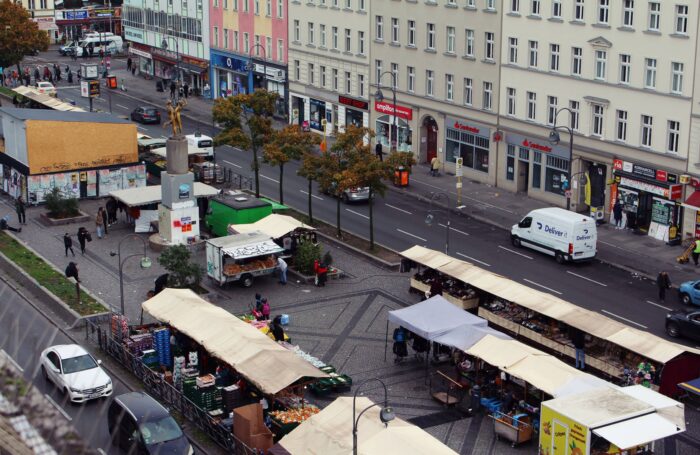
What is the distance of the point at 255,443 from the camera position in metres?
30.7

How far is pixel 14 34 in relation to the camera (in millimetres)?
100562

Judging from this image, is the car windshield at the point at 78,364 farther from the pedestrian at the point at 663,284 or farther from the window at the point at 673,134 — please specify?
the window at the point at 673,134

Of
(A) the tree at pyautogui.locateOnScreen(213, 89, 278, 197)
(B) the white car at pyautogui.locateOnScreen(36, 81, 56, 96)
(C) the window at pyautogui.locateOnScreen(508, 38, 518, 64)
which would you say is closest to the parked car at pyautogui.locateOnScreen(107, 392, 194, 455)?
(A) the tree at pyautogui.locateOnScreen(213, 89, 278, 197)

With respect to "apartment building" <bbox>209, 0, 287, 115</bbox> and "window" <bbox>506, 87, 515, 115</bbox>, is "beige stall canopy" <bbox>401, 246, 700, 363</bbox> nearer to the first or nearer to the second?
"window" <bbox>506, 87, 515, 115</bbox>

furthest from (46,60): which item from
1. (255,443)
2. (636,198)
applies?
(255,443)

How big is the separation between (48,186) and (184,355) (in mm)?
28036

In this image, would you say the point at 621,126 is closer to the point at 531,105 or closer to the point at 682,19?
the point at 682,19

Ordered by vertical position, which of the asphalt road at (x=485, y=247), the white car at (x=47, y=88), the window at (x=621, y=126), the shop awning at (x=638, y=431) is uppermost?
the window at (x=621, y=126)

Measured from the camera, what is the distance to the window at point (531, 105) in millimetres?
62978

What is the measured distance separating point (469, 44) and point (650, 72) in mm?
15113

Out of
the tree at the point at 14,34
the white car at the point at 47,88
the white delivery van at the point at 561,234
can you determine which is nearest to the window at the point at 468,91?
the white delivery van at the point at 561,234

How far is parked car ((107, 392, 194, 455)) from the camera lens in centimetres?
2966

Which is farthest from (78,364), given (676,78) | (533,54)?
(533,54)

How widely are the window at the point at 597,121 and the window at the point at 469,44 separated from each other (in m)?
11.1
